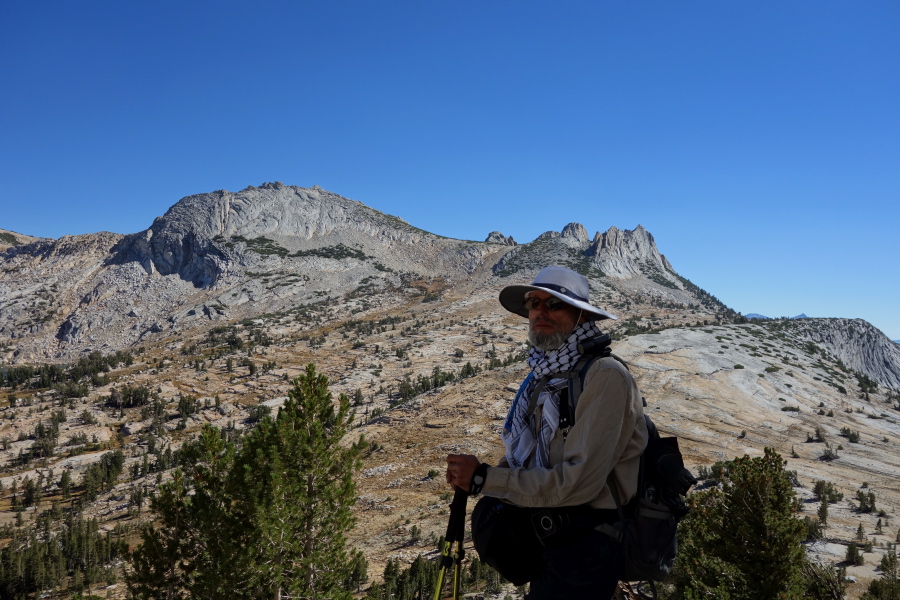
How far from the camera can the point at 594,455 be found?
2.60 meters

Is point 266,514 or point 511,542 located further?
point 266,514

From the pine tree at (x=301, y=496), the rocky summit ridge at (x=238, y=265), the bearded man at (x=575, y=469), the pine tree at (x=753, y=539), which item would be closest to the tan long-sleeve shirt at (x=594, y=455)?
the bearded man at (x=575, y=469)

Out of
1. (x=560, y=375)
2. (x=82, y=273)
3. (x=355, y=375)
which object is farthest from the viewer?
(x=82, y=273)

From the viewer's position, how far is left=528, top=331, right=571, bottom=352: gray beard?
311 cm

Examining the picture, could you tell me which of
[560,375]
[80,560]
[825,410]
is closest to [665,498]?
[560,375]

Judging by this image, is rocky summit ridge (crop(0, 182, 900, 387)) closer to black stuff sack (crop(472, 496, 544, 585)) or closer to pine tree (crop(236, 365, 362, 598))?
pine tree (crop(236, 365, 362, 598))

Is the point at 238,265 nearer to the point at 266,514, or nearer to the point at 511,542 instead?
the point at 266,514

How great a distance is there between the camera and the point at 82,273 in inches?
4722

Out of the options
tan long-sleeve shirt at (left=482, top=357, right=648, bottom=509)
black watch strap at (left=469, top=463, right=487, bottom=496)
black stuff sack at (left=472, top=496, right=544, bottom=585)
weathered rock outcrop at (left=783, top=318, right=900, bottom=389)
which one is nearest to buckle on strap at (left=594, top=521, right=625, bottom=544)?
tan long-sleeve shirt at (left=482, top=357, right=648, bottom=509)

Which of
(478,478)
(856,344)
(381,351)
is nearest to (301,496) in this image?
(478,478)

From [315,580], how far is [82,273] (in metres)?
139

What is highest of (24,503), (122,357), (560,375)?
(560,375)

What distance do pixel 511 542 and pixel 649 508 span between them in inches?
33.4

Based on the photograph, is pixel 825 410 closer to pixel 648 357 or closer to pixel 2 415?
pixel 648 357
